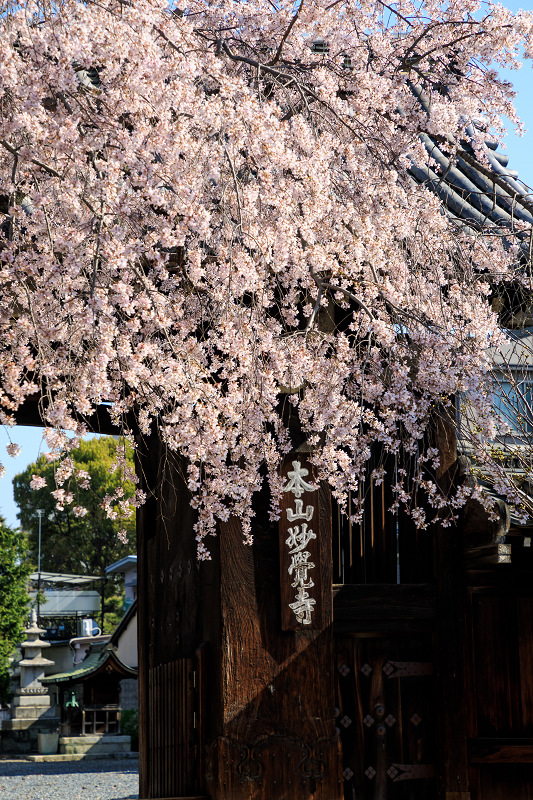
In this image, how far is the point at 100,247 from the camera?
3756mm

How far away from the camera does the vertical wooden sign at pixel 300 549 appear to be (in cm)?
570

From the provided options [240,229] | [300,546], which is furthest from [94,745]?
[240,229]

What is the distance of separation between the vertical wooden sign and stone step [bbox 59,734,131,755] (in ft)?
70.5

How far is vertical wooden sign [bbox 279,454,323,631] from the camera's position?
224 inches

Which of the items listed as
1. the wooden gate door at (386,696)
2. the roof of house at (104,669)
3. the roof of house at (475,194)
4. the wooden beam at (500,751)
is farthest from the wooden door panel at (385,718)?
the roof of house at (104,669)

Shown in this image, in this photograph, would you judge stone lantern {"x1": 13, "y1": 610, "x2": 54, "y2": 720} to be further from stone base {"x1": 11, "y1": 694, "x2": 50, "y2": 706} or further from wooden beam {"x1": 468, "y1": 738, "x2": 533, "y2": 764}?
wooden beam {"x1": 468, "y1": 738, "x2": 533, "y2": 764}

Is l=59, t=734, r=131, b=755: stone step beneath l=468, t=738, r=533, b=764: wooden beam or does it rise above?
beneath

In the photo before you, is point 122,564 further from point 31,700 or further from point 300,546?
point 300,546

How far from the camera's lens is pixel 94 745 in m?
24.8

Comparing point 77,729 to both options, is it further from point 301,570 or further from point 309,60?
point 309,60

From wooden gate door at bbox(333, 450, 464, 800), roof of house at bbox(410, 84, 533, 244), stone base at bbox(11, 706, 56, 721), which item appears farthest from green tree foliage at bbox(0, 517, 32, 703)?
wooden gate door at bbox(333, 450, 464, 800)

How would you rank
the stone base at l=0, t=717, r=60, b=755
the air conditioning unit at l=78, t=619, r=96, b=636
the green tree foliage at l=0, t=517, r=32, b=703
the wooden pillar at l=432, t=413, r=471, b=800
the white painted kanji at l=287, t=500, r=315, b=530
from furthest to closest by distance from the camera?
the air conditioning unit at l=78, t=619, r=96, b=636 < the green tree foliage at l=0, t=517, r=32, b=703 < the stone base at l=0, t=717, r=60, b=755 < the wooden pillar at l=432, t=413, r=471, b=800 < the white painted kanji at l=287, t=500, r=315, b=530

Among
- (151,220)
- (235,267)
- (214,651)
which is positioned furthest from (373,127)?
(214,651)

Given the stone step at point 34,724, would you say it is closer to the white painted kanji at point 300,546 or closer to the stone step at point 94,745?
the stone step at point 94,745
